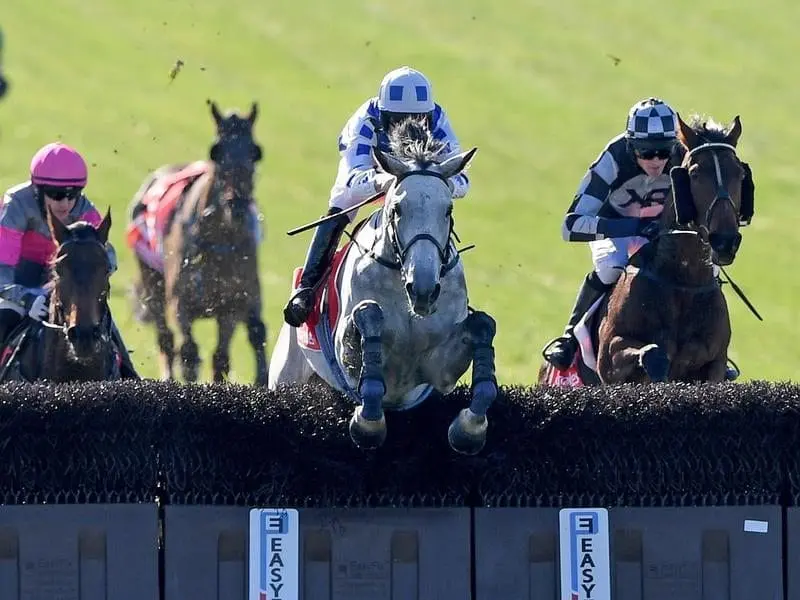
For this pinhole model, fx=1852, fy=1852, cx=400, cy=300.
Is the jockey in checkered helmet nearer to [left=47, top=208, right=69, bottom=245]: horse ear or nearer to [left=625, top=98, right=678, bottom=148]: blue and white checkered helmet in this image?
[left=625, top=98, right=678, bottom=148]: blue and white checkered helmet

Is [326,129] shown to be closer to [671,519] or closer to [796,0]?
[796,0]

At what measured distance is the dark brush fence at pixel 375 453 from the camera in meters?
7.01

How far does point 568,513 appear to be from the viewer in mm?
7016

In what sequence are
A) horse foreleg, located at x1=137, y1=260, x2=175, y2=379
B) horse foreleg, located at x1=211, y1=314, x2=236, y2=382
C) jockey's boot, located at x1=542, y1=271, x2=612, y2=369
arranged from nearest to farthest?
jockey's boot, located at x1=542, y1=271, x2=612, y2=369 < horse foreleg, located at x1=211, y1=314, x2=236, y2=382 < horse foreleg, located at x1=137, y1=260, x2=175, y2=379

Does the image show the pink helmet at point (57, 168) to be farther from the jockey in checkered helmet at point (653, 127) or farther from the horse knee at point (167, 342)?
the horse knee at point (167, 342)

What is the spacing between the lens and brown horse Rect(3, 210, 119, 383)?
8773mm

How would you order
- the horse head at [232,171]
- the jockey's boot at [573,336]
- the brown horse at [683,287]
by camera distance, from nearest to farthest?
the brown horse at [683,287] < the jockey's boot at [573,336] < the horse head at [232,171]

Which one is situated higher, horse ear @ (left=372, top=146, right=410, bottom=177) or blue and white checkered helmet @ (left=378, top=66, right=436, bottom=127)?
blue and white checkered helmet @ (left=378, top=66, right=436, bottom=127)

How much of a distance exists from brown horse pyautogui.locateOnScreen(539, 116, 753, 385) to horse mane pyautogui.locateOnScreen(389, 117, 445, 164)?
4.57 feet

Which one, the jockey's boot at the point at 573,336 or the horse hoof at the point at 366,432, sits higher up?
the jockey's boot at the point at 573,336

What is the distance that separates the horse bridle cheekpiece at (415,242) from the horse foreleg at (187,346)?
661 centimetres

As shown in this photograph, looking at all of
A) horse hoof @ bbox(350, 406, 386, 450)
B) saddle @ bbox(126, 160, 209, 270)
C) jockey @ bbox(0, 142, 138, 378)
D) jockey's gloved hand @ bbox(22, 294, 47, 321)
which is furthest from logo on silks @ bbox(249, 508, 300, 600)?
saddle @ bbox(126, 160, 209, 270)

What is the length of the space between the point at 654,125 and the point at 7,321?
359cm

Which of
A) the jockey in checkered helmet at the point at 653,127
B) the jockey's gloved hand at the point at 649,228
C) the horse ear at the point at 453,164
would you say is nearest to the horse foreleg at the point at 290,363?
the horse ear at the point at 453,164
